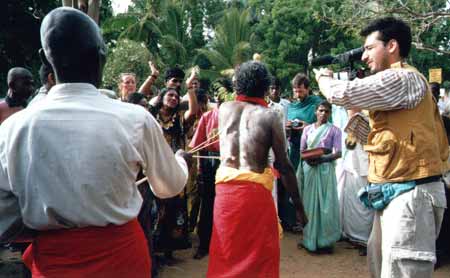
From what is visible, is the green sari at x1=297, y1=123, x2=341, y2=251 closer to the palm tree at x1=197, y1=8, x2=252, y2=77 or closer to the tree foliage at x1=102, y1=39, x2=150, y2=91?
the tree foliage at x1=102, y1=39, x2=150, y2=91

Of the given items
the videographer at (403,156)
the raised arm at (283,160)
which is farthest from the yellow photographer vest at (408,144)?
the raised arm at (283,160)

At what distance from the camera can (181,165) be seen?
2.03m

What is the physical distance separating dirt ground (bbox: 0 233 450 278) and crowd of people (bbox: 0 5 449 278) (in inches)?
7.4

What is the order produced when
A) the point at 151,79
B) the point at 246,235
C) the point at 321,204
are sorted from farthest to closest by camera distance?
1. the point at 321,204
2. the point at 151,79
3. the point at 246,235

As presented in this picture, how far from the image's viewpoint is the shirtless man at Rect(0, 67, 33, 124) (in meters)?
4.71

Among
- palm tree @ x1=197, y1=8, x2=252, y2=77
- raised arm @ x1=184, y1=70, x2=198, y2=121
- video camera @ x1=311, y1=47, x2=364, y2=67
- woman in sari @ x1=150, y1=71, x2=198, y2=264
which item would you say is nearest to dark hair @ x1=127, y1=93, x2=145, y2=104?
woman in sari @ x1=150, y1=71, x2=198, y2=264

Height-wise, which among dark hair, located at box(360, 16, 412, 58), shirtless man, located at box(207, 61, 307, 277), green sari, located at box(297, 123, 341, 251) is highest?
dark hair, located at box(360, 16, 412, 58)

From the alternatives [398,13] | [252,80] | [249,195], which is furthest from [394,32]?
[398,13]

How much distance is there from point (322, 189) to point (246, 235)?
102 inches

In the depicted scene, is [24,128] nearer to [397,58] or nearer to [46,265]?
[46,265]

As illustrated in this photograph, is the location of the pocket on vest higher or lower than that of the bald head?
lower

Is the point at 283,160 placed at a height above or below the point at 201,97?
below

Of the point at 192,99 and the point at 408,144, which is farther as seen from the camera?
the point at 192,99

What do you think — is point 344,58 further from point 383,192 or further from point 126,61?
point 126,61
